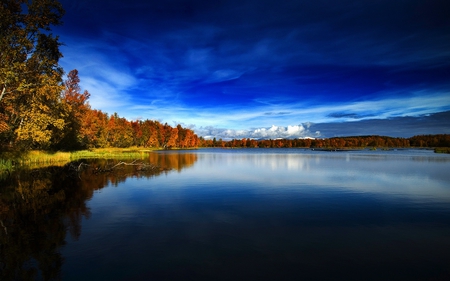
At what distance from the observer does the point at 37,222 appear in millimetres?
13406

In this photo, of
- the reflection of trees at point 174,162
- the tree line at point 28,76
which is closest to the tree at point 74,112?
the tree line at point 28,76

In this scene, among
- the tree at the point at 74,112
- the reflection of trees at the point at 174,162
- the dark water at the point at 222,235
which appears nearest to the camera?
the dark water at the point at 222,235

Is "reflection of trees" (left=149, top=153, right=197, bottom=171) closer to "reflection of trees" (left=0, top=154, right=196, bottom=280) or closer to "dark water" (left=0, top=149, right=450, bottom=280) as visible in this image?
"reflection of trees" (left=0, top=154, right=196, bottom=280)

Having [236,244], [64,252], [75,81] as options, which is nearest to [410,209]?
[236,244]

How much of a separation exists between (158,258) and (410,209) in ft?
55.9

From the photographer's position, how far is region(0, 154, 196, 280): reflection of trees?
8773mm

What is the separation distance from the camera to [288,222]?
1416 cm

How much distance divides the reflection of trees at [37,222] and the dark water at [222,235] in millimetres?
56

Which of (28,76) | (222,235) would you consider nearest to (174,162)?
(28,76)

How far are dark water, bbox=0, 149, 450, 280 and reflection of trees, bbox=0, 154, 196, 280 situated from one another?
6cm

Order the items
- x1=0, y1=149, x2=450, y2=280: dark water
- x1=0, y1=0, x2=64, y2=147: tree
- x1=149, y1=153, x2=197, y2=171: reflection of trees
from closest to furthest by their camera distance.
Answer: x1=0, y1=149, x2=450, y2=280: dark water
x1=0, y1=0, x2=64, y2=147: tree
x1=149, y1=153, x2=197, y2=171: reflection of trees

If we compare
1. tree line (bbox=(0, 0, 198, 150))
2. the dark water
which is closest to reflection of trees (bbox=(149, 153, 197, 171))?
tree line (bbox=(0, 0, 198, 150))

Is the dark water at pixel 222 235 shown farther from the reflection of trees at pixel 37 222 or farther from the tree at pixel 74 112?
the tree at pixel 74 112

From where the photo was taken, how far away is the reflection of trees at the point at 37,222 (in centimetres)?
877
